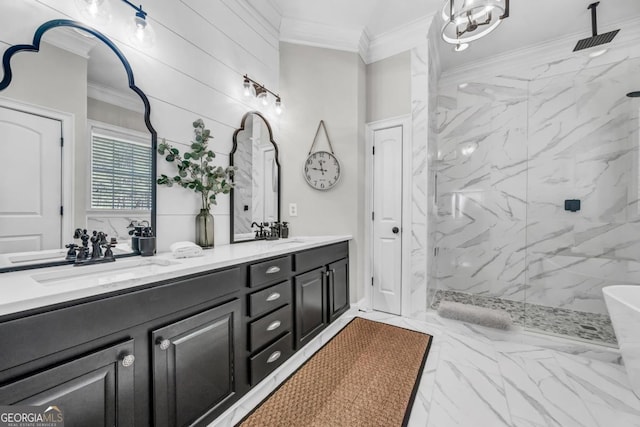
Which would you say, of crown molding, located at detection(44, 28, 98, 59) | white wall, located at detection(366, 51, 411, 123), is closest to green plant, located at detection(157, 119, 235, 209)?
crown molding, located at detection(44, 28, 98, 59)

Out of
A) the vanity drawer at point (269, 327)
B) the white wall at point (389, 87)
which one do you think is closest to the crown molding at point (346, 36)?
the white wall at point (389, 87)

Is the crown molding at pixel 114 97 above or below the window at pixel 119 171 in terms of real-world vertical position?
above

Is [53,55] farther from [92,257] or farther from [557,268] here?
[557,268]

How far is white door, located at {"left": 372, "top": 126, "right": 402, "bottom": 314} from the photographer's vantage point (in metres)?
2.76

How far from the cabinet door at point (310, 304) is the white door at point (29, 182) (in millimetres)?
1377

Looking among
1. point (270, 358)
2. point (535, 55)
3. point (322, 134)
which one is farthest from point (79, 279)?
point (535, 55)

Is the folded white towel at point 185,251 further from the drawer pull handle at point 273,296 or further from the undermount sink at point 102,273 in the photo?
the drawer pull handle at point 273,296

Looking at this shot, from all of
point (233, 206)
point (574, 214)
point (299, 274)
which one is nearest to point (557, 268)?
point (574, 214)

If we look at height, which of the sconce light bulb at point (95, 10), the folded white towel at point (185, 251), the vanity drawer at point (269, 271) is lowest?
the vanity drawer at point (269, 271)

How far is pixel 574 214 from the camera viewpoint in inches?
110

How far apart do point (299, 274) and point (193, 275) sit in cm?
88

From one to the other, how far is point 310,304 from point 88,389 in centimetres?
142

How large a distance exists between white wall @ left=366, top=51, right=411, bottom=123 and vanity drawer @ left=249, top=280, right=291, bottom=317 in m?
2.12

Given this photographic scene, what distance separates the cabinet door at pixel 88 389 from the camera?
74 cm
